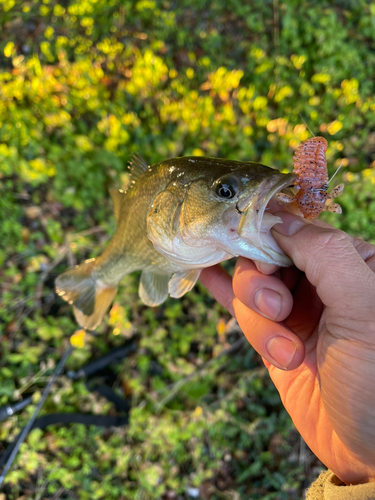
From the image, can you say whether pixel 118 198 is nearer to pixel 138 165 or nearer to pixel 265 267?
pixel 138 165

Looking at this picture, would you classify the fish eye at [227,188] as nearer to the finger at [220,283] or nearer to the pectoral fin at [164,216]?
the pectoral fin at [164,216]

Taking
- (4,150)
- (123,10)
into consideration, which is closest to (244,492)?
(4,150)

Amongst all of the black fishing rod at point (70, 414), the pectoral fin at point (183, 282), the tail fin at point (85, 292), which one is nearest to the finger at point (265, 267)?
the pectoral fin at point (183, 282)

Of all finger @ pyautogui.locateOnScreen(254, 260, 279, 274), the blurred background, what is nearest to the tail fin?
the blurred background

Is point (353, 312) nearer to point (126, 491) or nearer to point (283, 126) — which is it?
point (283, 126)

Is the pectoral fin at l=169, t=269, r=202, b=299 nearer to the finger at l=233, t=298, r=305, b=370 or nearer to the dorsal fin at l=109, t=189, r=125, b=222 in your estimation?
the finger at l=233, t=298, r=305, b=370

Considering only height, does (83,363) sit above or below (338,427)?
below

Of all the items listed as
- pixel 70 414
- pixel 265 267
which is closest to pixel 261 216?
pixel 265 267
